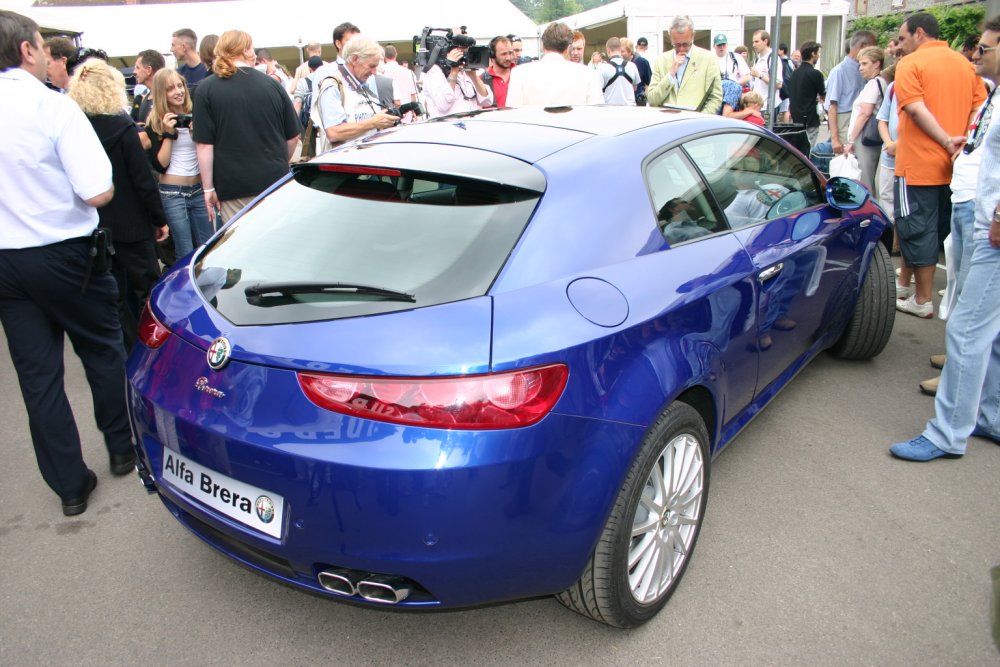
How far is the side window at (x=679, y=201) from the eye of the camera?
8.04 ft

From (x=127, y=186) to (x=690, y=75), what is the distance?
5050 millimetres

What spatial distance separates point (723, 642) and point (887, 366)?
8.87 ft

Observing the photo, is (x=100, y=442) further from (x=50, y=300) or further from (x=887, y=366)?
(x=887, y=366)

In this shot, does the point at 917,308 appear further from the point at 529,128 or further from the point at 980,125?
the point at 529,128

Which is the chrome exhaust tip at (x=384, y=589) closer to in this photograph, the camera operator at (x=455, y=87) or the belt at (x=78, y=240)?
the belt at (x=78, y=240)

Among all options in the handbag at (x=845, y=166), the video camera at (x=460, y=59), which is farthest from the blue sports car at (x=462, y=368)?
the video camera at (x=460, y=59)

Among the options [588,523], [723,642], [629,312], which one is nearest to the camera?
[588,523]

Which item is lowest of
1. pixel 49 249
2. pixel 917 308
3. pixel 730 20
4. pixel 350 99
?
pixel 917 308

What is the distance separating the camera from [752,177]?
313 cm

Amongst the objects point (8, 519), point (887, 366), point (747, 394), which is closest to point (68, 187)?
point (8, 519)

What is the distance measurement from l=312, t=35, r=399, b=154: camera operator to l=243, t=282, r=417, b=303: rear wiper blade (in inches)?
130

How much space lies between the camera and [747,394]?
9.36 feet

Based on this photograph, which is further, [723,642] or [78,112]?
[78,112]

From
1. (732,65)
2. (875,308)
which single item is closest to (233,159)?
(875,308)
